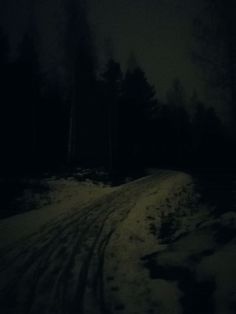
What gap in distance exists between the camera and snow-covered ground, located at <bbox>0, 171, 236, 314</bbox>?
342 centimetres

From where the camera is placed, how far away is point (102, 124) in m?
4.72

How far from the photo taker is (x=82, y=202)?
15.3ft

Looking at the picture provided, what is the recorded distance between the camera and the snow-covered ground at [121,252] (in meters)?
3.42

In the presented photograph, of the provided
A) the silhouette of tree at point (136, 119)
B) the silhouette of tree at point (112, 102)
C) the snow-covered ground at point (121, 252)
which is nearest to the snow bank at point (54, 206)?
the snow-covered ground at point (121, 252)

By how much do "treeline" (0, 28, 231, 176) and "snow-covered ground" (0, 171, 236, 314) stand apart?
310 mm

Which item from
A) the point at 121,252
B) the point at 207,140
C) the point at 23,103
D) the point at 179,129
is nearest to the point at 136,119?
the point at 179,129

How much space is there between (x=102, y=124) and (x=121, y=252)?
1.60m

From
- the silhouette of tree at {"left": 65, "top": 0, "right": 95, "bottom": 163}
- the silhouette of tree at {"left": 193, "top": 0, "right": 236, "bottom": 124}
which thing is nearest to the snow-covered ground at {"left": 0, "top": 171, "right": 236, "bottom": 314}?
the silhouette of tree at {"left": 65, "top": 0, "right": 95, "bottom": 163}

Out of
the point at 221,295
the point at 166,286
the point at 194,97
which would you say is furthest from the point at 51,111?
the point at 221,295

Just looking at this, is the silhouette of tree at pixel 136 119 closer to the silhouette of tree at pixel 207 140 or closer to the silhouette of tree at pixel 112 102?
the silhouette of tree at pixel 112 102

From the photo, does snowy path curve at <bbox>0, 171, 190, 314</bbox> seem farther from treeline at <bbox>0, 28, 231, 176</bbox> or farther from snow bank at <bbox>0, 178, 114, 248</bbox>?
treeline at <bbox>0, 28, 231, 176</bbox>

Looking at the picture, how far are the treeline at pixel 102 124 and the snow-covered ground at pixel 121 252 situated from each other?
31 cm

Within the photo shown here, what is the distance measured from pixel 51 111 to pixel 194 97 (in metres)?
1.88

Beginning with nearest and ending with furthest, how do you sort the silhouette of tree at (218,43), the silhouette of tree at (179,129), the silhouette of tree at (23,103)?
the silhouette of tree at (23,103) < the silhouette of tree at (179,129) < the silhouette of tree at (218,43)
